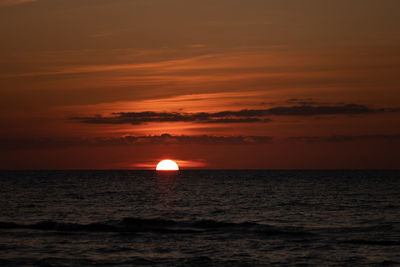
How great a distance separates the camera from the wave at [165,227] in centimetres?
4843

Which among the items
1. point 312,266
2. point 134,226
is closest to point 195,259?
point 312,266

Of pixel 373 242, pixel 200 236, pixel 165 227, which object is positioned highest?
pixel 165 227

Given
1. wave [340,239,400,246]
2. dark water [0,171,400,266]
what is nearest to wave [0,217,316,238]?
dark water [0,171,400,266]

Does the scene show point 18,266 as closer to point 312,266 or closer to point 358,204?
point 312,266

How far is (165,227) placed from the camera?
51594 mm

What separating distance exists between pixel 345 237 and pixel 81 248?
2068 cm

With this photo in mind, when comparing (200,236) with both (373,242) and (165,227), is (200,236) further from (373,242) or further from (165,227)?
(373,242)

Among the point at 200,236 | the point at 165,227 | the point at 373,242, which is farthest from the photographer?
the point at 165,227

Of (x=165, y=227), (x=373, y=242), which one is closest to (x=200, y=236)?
(x=165, y=227)

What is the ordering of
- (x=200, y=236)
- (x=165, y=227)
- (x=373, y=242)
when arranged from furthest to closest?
(x=165, y=227) < (x=200, y=236) < (x=373, y=242)

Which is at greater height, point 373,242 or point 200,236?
point 200,236

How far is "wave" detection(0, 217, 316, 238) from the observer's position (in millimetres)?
48428

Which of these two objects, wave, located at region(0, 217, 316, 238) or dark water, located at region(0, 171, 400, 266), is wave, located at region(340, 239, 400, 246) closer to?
dark water, located at region(0, 171, 400, 266)

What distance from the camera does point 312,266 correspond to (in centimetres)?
3291
